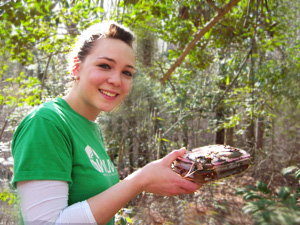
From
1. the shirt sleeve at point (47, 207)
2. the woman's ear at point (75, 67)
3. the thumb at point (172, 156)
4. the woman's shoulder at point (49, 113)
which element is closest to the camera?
the shirt sleeve at point (47, 207)

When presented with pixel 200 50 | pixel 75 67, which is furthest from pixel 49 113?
pixel 200 50

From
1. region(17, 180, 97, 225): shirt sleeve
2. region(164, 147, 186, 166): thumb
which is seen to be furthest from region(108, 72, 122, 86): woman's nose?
region(17, 180, 97, 225): shirt sleeve

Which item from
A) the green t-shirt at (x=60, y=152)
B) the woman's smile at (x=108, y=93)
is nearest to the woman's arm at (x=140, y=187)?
the green t-shirt at (x=60, y=152)

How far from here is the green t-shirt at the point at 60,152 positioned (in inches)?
30.1

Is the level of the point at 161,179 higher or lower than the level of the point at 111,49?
lower

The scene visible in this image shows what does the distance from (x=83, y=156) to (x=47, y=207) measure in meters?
0.25

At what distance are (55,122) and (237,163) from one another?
2.78ft

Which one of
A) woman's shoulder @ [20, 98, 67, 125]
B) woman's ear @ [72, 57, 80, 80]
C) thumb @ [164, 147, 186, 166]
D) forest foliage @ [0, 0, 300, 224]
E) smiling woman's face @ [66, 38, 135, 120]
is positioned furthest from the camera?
forest foliage @ [0, 0, 300, 224]

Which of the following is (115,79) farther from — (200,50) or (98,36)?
(200,50)

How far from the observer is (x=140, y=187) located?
0.89 meters

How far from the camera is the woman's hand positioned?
90 centimetres

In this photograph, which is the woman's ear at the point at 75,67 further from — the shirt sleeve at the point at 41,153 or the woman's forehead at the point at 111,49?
the shirt sleeve at the point at 41,153

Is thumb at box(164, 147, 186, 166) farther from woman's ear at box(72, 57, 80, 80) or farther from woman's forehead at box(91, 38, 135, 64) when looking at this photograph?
woman's ear at box(72, 57, 80, 80)

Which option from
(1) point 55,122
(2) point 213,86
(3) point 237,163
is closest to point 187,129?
(2) point 213,86
